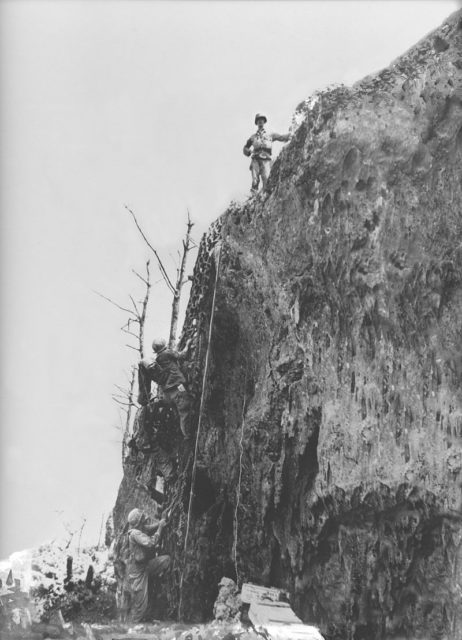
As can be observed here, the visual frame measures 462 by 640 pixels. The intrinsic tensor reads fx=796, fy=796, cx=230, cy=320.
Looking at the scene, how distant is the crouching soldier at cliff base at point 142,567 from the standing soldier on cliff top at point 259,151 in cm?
593

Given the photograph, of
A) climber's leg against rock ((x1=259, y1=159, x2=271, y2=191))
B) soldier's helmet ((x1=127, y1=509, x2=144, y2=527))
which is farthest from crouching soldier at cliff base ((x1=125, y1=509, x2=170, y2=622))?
climber's leg against rock ((x1=259, y1=159, x2=271, y2=191))

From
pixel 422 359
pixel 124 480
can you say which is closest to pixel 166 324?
pixel 124 480

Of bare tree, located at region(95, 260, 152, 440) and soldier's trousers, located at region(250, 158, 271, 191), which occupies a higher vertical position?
soldier's trousers, located at region(250, 158, 271, 191)

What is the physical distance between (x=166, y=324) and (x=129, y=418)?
7.07 ft

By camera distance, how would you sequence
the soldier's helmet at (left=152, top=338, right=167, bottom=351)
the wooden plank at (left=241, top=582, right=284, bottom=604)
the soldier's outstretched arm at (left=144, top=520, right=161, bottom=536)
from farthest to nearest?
the soldier's helmet at (left=152, top=338, right=167, bottom=351) < the soldier's outstretched arm at (left=144, top=520, right=161, bottom=536) < the wooden plank at (left=241, top=582, right=284, bottom=604)

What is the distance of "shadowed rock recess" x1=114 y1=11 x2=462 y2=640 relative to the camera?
30.4 ft

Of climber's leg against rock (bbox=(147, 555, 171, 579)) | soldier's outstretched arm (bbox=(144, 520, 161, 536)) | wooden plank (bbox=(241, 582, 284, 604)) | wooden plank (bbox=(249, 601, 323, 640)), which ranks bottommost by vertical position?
wooden plank (bbox=(249, 601, 323, 640))

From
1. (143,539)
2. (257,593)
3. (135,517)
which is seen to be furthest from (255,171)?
(257,593)

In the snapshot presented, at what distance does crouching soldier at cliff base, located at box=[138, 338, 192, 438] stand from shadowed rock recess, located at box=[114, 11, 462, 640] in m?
0.31

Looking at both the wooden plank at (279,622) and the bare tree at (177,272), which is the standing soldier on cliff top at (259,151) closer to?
the bare tree at (177,272)

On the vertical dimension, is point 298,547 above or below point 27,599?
above

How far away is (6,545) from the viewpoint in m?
12.4

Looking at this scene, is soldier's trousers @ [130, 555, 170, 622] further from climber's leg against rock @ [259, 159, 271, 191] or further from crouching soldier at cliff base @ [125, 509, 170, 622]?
climber's leg against rock @ [259, 159, 271, 191]

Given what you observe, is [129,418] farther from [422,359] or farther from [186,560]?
[422,359]
